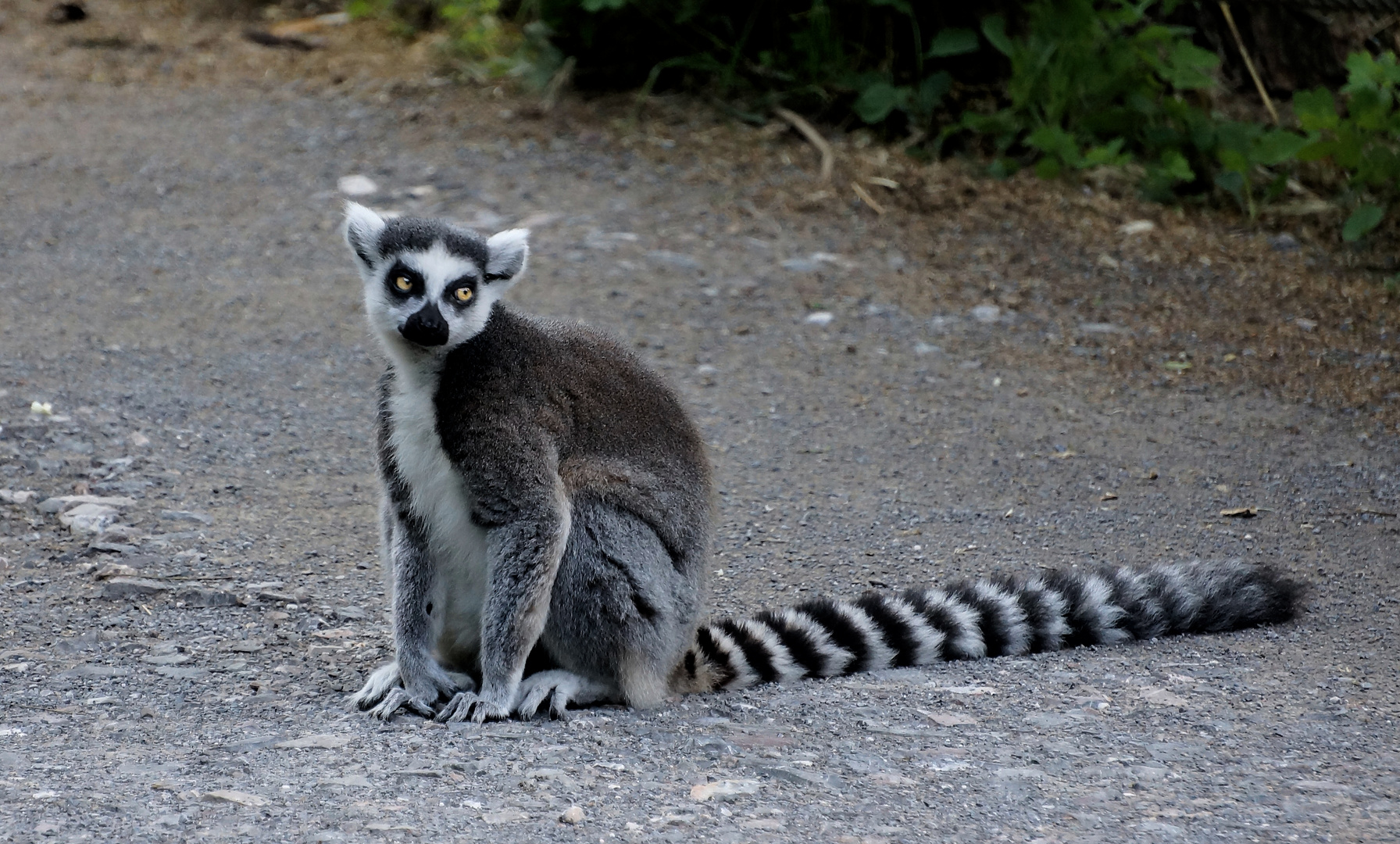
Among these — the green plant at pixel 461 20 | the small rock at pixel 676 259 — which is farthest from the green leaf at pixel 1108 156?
the green plant at pixel 461 20

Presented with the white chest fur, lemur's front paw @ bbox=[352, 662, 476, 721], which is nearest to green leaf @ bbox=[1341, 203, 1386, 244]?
the white chest fur

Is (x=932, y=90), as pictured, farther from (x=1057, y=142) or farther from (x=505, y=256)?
(x=505, y=256)

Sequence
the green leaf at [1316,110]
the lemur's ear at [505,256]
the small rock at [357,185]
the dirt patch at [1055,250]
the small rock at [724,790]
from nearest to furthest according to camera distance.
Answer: the small rock at [724,790]
the lemur's ear at [505,256]
the dirt patch at [1055,250]
the green leaf at [1316,110]
the small rock at [357,185]

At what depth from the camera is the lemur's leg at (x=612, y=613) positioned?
3951 mm

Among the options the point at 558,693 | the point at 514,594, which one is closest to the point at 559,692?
the point at 558,693

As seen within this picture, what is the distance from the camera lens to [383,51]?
11.8m

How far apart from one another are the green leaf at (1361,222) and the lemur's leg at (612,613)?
227 inches

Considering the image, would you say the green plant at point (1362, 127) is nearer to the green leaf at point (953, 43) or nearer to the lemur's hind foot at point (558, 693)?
the green leaf at point (953, 43)

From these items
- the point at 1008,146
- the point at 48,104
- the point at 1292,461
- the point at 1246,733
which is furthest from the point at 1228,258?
the point at 48,104

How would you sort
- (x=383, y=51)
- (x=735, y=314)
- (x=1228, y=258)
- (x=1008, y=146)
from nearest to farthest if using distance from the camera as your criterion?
(x=735, y=314) < (x=1228, y=258) < (x=1008, y=146) < (x=383, y=51)

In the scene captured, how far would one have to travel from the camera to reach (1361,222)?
818 cm

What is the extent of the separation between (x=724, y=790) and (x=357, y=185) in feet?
22.4

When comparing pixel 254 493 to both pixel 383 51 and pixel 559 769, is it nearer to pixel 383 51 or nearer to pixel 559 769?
pixel 559 769

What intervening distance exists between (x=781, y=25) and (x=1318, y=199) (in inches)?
147
